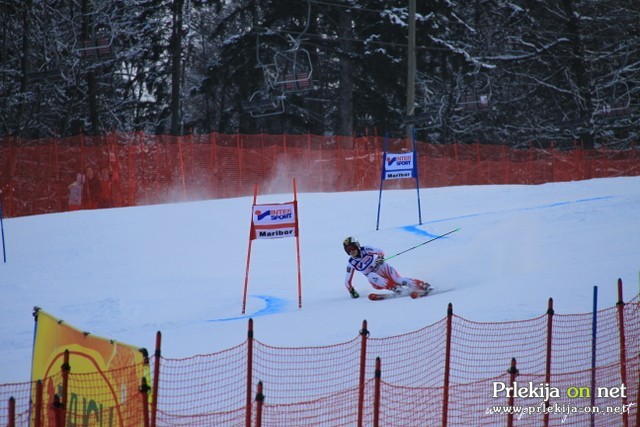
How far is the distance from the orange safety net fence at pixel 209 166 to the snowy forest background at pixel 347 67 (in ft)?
9.93

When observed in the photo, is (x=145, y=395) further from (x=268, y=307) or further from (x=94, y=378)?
(x=268, y=307)

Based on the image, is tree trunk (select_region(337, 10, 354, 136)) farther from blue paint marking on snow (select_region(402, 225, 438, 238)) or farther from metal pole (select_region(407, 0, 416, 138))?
blue paint marking on snow (select_region(402, 225, 438, 238))

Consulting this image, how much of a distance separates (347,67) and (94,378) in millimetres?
33181

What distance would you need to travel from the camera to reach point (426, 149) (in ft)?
104

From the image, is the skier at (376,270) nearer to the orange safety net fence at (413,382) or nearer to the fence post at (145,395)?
the orange safety net fence at (413,382)

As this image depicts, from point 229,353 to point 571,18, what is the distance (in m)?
35.2

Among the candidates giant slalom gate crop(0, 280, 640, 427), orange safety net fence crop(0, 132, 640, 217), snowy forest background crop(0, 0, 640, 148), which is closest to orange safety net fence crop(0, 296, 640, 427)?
giant slalom gate crop(0, 280, 640, 427)

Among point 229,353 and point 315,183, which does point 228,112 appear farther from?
point 229,353

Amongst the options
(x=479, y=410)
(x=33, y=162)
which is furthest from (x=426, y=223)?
(x=479, y=410)

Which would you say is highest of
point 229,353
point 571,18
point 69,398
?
point 571,18

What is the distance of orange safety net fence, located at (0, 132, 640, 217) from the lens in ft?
81.7

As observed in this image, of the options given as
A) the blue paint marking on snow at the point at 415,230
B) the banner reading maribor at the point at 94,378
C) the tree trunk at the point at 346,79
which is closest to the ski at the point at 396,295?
the blue paint marking on snow at the point at 415,230

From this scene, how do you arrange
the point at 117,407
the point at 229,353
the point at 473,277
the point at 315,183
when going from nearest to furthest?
the point at 117,407 → the point at 229,353 → the point at 473,277 → the point at 315,183

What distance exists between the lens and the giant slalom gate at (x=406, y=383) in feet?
Answer: 25.3
